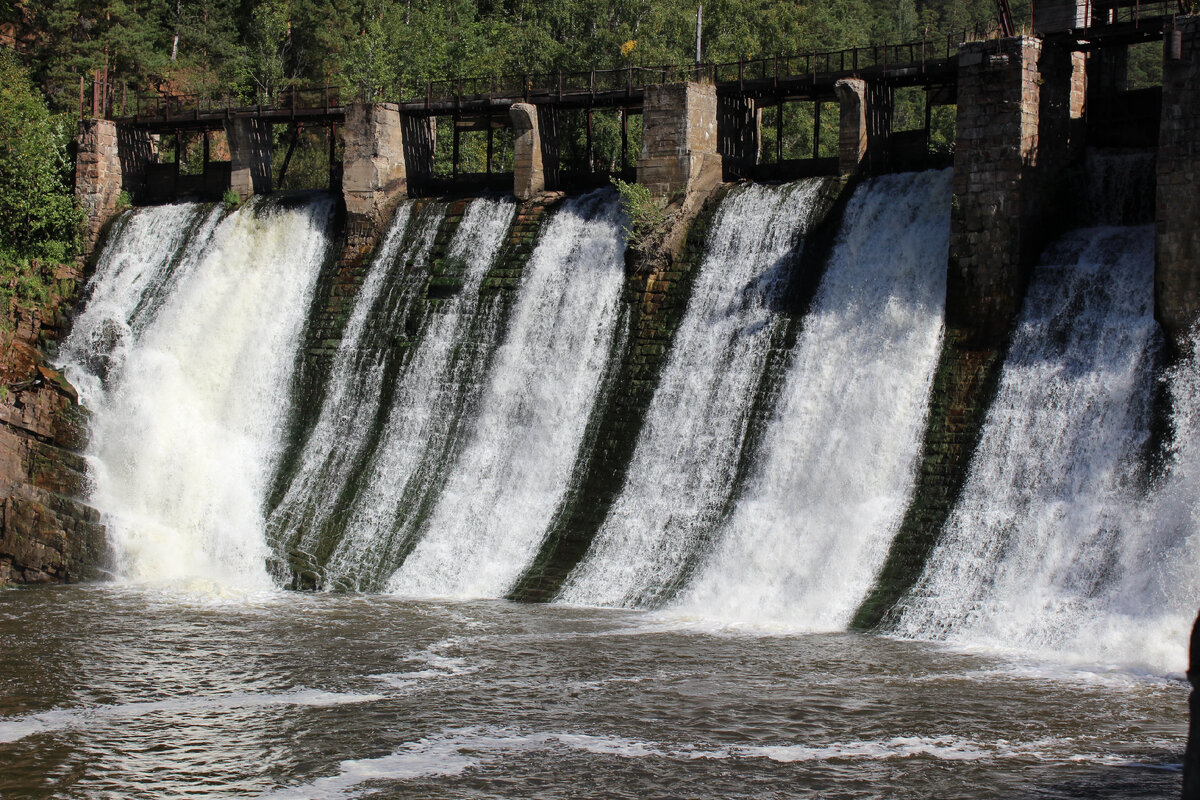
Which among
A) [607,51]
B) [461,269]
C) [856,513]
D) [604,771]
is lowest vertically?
[604,771]

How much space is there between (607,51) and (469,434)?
123 ft

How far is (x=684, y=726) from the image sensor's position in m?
17.4

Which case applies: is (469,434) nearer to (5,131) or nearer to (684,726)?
(684,726)

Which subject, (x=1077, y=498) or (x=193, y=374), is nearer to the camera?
(x=1077, y=498)

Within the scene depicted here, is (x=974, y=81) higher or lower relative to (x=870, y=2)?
lower

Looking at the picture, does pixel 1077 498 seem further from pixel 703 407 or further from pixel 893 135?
pixel 893 135

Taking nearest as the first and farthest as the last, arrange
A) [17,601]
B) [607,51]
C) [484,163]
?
[17,601], [484,163], [607,51]

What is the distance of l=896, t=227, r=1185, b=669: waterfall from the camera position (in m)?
21.2

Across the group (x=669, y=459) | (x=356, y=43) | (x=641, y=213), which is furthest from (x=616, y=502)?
(x=356, y=43)

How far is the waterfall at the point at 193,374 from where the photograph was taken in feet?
102

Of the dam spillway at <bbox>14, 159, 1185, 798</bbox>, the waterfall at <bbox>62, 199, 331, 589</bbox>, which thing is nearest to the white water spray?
the dam spillway at <bbox>14, 159, 1185, 798</bbox>

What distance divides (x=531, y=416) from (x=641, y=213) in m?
5.32

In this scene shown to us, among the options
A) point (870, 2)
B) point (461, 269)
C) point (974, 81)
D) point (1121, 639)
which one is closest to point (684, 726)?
point (1121, 639)

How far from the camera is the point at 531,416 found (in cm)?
3089
